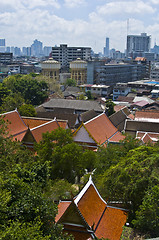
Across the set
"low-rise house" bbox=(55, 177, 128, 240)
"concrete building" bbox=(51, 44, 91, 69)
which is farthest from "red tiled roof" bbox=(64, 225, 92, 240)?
"concrete building" bbox=(51, 44, 91, 69)

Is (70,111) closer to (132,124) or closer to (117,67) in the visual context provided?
(132,124)

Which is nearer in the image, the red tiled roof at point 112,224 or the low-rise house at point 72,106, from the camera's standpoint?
the red tiled roof at point 112,224

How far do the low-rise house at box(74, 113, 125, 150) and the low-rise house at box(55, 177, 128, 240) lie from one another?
10.1 m

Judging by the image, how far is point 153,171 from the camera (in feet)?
45.7

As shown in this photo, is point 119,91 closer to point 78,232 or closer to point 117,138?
point 117,138

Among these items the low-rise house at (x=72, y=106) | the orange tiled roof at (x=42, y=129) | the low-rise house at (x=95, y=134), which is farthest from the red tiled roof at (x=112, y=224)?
the low-rise house at (x=72, y=106)

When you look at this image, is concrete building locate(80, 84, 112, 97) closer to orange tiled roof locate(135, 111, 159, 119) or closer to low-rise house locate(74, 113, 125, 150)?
orange tiled roof locate(135, 111, 159, 119)

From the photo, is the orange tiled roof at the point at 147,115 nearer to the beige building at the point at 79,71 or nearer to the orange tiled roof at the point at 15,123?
the orange tiled roof at the point at 15,123

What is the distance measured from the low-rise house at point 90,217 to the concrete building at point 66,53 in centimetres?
9781

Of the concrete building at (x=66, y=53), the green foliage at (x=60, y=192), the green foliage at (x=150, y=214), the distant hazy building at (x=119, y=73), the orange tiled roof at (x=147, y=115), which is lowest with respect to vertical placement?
the green foliage at (x=60, y=192)

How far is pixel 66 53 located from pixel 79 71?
30405 millimetres

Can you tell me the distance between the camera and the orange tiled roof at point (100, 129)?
25922 millimetres

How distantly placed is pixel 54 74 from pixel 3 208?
230 ft

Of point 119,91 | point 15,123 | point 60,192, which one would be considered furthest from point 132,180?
point 119,91
